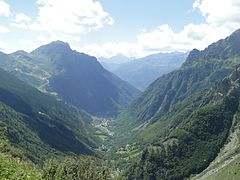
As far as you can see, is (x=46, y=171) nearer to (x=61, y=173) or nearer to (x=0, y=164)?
(x=61, y=173)

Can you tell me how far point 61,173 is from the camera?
177500 millimetres

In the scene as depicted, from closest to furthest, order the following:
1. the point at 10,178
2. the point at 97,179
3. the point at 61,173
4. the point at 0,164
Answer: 1. the point at 10,178
2. the point at 0,164
3. the point at 61,173
4. the point at 97,179

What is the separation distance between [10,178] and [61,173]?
8455 cm

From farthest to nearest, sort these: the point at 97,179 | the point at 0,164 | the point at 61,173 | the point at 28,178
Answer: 1. the point at 97,179
2. the point at 61,173
3. the point at 0,164
4. the point at 28,178

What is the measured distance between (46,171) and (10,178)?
90.4 metres

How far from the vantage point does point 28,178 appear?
333 feet

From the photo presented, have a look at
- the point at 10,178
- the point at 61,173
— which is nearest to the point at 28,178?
the point at 10,178

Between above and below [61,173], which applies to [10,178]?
above

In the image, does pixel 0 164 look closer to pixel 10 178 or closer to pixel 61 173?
pixel 10 178

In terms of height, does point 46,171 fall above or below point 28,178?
below

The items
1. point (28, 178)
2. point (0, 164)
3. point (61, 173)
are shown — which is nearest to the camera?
point (28, 178)

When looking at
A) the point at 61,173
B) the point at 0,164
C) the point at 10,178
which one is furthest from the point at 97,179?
the point at 10,178

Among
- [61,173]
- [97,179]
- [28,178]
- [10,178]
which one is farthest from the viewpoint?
[97,179]

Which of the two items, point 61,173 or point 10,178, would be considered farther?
point 61,173
